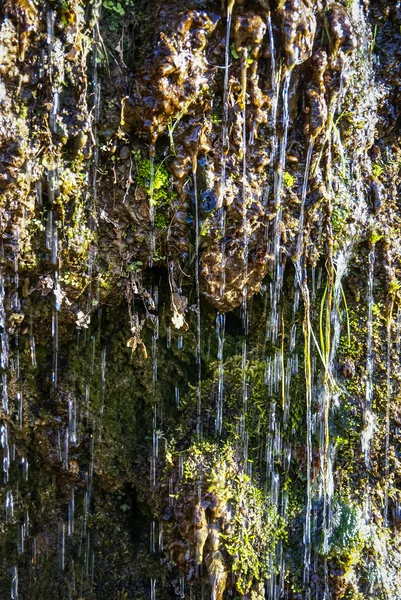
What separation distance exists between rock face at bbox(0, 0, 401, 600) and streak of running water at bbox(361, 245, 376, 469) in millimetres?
18

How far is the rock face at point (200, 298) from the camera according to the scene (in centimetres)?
281

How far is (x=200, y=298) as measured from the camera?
11.5 ft

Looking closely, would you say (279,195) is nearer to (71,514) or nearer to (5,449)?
(5,449)

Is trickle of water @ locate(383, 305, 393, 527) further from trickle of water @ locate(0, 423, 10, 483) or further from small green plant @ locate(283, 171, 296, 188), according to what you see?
trickle of water @ locate(0, 423, 10, 483)

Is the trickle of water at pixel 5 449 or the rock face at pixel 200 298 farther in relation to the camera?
the trickle of water at pixel 5 449

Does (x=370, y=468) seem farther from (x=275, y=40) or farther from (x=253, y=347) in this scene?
(x=275, y=40)

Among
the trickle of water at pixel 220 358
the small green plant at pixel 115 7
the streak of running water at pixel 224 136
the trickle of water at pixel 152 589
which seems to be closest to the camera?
the streak of running water at pixel 224 136

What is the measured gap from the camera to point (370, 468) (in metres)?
3.45

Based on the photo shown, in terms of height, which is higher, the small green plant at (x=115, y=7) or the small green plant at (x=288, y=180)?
the small green plant at (x=115, y=7)

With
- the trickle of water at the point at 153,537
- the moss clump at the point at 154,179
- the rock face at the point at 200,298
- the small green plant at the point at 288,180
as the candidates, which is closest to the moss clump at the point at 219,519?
the rock face at the point at 200,298

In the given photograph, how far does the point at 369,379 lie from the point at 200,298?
1.39m

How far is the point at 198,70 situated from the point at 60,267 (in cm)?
145

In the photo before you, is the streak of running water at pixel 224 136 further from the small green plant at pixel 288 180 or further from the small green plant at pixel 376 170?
the small green plant at pixel 376 170

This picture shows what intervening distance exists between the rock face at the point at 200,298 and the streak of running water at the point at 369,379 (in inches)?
0.7
